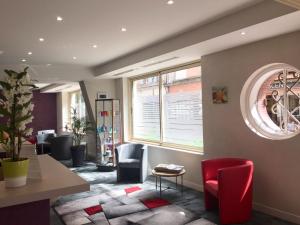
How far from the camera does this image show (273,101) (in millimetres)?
4293

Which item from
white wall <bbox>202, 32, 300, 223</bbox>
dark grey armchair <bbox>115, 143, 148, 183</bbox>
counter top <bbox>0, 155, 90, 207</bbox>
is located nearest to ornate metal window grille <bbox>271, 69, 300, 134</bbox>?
white wall <bbox>202, 32, 300, 223</bbox>

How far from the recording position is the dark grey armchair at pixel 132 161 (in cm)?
571

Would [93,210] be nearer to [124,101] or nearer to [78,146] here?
[78,146]

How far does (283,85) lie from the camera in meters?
4.09

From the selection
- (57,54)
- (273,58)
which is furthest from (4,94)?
(57,54)

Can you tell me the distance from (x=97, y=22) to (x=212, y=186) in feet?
9.19

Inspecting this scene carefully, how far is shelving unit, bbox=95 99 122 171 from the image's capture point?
708 cm

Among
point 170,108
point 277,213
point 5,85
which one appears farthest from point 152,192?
point 5,85

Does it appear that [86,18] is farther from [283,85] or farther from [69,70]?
[69,70]

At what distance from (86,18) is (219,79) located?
240cm

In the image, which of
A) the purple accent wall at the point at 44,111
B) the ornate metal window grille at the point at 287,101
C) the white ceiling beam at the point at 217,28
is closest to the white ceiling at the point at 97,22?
the white ceiling beam at the point at 217,28

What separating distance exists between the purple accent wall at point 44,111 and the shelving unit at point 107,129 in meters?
5.98

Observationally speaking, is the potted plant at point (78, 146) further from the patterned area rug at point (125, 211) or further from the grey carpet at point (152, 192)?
the patterned area rug at point (125, 211)


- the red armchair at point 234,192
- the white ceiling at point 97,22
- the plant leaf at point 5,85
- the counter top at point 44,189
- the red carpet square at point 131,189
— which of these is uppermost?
the white ceiling at point 97,22
